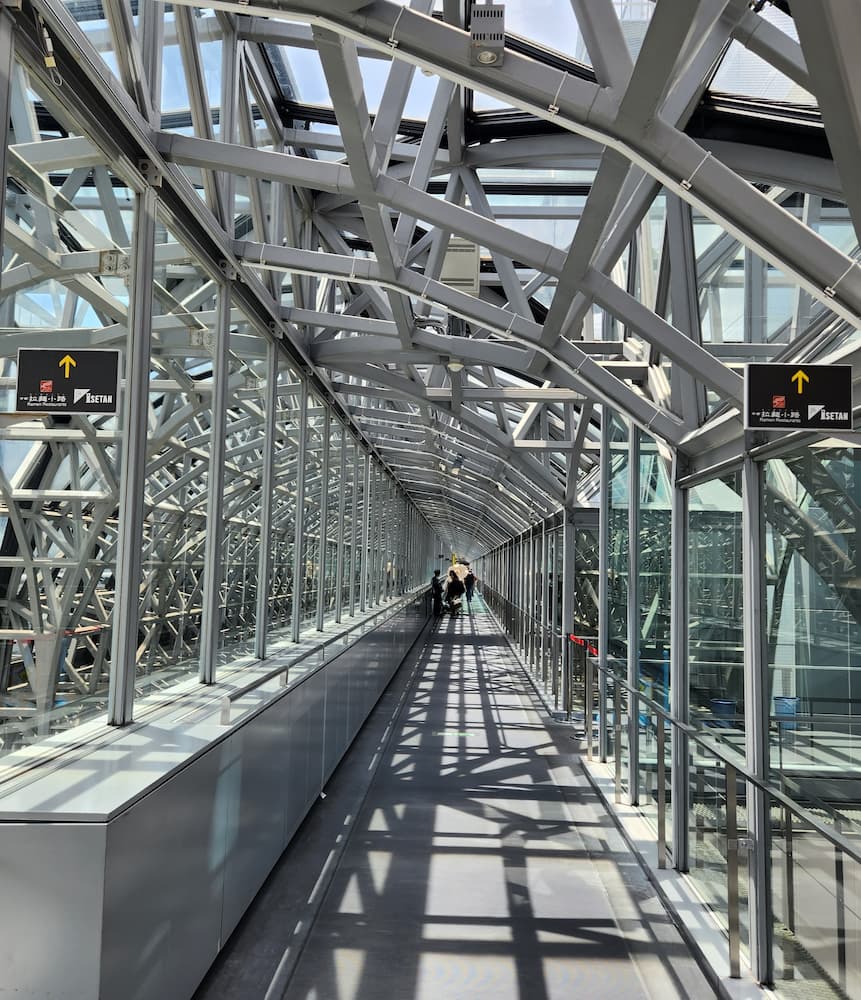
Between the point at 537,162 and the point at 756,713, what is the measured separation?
12.4ft

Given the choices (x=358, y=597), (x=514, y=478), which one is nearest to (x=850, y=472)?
(x=514, y=478)

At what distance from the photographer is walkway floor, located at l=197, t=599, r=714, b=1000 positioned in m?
4.05

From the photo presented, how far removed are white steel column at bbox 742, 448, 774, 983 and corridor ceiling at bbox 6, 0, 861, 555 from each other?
36 centimetres

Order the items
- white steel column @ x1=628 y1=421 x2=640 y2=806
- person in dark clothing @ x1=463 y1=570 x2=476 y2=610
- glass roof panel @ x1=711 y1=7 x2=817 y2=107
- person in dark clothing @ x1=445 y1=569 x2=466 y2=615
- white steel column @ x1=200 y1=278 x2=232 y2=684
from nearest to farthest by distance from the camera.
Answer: glass roof panel @ x1=711 y1=7 x2=817 y2=107 → white steel column @ x1=200 y1=278 x2=232 y2=684 → white steel column @ x1=628 y1=421 x2=640 y2=806 → person in dark clothing @ x1=445 y1=569 x2=466 y2=615 → person in dark clothing @ x1=463 y1=570 x2=476 y2=610

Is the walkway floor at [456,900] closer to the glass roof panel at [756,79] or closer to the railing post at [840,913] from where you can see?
the railing post at [840,913]

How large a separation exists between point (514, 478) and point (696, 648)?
9.51 m

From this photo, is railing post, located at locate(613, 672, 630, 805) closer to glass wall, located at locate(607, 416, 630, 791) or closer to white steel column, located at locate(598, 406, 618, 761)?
glass wall, located at locate(607, 416, 630, 791)

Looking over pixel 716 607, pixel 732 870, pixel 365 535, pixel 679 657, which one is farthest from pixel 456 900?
pixel 365 535

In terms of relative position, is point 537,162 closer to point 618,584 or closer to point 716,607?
point 716,607

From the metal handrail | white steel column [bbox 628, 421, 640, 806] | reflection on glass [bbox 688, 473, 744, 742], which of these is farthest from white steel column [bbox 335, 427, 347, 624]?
reflection on glass [bbox 688, 473, 744, 742]

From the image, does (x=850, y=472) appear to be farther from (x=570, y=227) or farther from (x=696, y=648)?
(x=570, y=227)

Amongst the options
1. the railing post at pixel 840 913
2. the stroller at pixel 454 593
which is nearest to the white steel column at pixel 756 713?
the railing post at pixel 840 913

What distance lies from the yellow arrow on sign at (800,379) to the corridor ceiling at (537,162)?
147 mm

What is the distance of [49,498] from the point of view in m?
3.22
